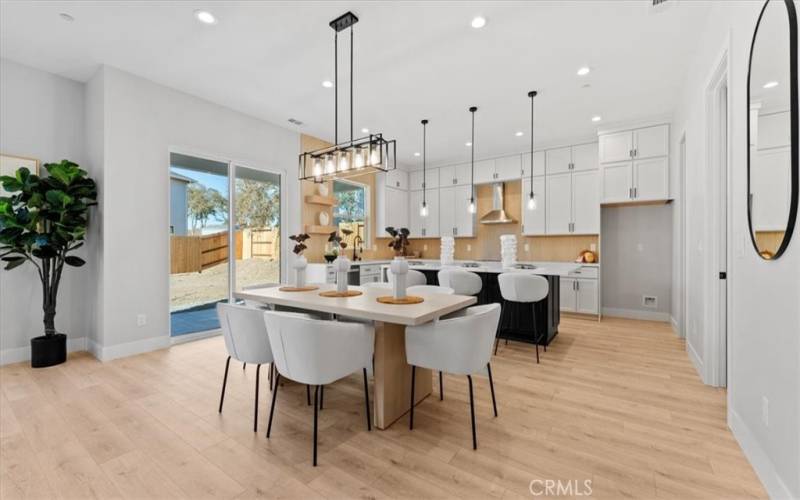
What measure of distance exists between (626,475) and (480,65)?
11.1 ft

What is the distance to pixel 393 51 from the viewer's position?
319cm

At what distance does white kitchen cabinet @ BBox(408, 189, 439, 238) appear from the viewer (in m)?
7.24

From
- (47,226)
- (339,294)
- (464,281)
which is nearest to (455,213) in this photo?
(464,281)

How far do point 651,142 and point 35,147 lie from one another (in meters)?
7.41

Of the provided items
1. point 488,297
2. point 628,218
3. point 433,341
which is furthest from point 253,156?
point 628,218

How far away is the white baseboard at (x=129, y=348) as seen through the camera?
3.50 meters

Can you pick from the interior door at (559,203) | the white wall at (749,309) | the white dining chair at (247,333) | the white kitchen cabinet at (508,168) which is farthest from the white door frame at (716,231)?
the white kitchen cabinet at (508,168)

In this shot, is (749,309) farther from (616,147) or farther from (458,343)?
(616,147)

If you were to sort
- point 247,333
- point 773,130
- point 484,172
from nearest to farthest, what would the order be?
point 773,130 → point 247,333 → point 484,172

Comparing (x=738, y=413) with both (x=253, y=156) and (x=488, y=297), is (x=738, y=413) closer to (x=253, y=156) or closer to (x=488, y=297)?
(x=488, y=297)

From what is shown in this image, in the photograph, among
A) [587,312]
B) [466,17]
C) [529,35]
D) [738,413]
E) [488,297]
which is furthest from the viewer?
[587,312]

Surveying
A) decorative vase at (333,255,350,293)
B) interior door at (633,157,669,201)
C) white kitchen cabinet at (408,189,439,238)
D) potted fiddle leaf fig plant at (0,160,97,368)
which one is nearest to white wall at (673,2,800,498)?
interior door at (633,157,669,201)

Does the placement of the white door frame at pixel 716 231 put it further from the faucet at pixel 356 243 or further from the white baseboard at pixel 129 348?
the white baseboard at pixel 129 348

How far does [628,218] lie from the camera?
5.61m
